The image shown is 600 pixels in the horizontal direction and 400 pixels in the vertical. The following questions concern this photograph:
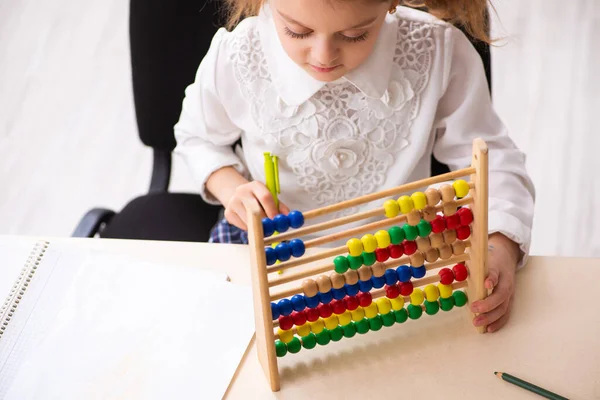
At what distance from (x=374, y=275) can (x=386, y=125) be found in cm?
38

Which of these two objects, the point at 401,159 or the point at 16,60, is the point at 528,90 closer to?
the point at 401,159

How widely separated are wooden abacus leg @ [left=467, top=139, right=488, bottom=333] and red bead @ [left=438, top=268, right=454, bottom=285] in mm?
28

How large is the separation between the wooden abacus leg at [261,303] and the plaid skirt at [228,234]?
0.47 m

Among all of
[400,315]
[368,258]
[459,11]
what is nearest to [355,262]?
[368,258]

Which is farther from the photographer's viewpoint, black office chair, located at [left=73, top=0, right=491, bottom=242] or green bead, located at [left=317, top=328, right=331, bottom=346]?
black office chair, located at [left=73, top=0, right=491, bottom=242]

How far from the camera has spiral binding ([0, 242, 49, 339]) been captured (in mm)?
1014

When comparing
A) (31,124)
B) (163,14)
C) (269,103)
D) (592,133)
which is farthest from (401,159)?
(31,124)

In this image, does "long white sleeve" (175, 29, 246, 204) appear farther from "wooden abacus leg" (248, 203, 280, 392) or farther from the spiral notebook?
"wooden abacus leg" (248, 203, 280, 392)

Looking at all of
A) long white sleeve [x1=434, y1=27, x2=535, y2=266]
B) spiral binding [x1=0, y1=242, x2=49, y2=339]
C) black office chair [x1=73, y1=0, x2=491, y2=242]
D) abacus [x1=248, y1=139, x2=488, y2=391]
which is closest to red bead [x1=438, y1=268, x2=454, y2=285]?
abacus [x1=248, y1=139, x2=488, y2=391]

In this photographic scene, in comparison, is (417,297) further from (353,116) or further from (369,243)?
(353,116)

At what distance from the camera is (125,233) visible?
4.88 ft

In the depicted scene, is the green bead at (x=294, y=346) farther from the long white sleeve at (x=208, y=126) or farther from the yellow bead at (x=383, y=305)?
the long white sleeve at (x=208, y=126)

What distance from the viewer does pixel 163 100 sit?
4.89 ft

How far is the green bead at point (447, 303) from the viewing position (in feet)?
3.23
